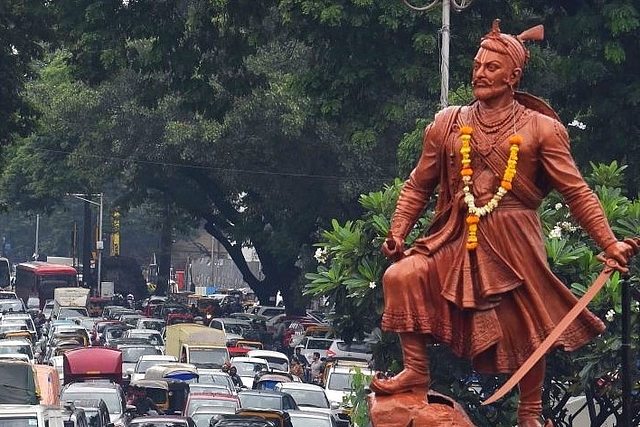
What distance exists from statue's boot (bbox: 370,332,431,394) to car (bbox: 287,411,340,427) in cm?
1716

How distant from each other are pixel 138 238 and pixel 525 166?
9441cm

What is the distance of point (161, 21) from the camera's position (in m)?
25.0

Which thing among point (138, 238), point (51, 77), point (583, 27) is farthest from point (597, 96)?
point (138, 238)

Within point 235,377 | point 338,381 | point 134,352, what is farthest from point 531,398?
point 134,352

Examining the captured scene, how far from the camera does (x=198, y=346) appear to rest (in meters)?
41.3

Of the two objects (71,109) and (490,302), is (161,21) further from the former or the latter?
(71,109)

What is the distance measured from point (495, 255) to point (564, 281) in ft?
11.8

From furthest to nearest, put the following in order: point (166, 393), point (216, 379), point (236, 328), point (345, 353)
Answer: point (236, 328), point (345, 353), point (216, 379), point (166, 393)

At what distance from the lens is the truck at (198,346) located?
40.8m

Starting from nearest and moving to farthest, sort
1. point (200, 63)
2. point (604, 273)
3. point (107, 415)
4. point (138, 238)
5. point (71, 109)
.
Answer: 1. point (604, 273)
2. point (200, 63)
3. point (107, 415)
4. point (71, 109)
5. point (138, 238)

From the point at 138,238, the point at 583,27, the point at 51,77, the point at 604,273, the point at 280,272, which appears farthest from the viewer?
the point at 138,238

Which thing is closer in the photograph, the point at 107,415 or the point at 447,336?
the point at 447,336

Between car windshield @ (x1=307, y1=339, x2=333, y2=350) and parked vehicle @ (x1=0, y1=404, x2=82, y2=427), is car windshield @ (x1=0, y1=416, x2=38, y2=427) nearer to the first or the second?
parked vehicle @ (x1=0, y1=404, x2=82, y2=427)

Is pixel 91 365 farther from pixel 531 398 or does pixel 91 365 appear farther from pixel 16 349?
pixel 531 398
